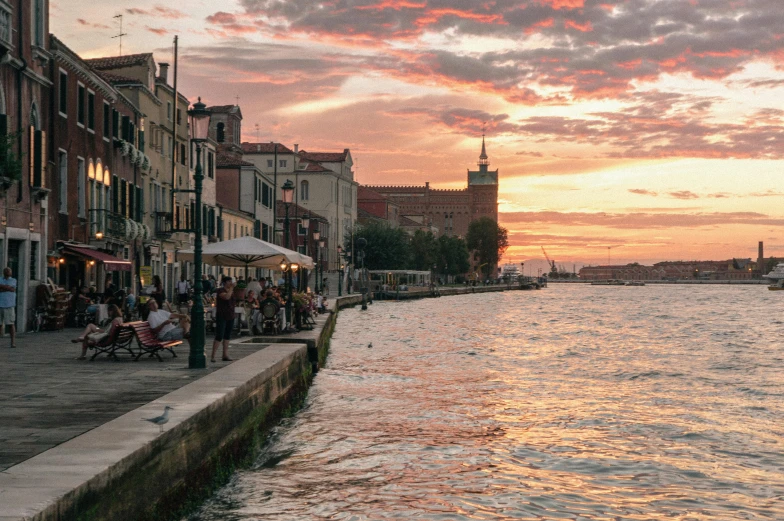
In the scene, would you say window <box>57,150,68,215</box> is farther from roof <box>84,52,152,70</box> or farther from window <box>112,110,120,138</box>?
roof <box>84,52,152,70</box>

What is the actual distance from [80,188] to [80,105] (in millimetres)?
2603

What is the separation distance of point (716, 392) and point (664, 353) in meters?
12.6

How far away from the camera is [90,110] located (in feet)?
104

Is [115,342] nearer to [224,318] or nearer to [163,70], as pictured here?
[224,318]

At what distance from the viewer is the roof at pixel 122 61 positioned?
4225cm

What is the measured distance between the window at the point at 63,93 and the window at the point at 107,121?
5077 millimetres

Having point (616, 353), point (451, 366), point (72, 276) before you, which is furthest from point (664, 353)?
point (72, 276)

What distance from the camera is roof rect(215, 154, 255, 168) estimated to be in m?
68.9

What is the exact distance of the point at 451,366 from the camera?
92.1ft

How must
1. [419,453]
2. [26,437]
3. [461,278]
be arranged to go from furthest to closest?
[461,278] < [419,453] < [26,437]

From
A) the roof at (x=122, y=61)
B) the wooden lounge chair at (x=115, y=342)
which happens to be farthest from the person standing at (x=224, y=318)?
the roof at (x=122, y=61)

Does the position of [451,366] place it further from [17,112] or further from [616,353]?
[17,112]

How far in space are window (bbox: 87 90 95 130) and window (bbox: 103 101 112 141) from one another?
166 cm

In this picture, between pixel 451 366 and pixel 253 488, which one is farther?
pixel 451 366
